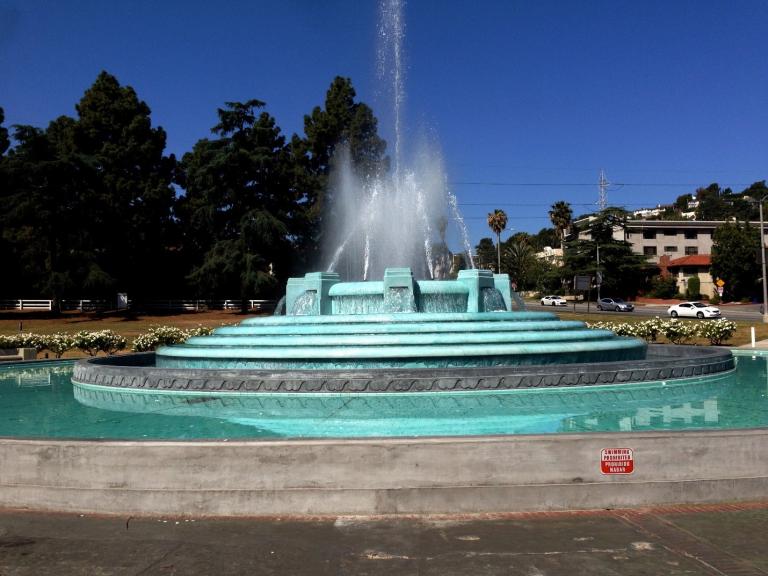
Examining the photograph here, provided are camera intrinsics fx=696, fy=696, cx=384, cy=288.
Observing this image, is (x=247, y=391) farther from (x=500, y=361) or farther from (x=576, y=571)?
(x=576, y=571)

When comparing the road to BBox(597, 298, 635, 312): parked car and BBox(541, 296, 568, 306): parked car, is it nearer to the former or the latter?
BBox(597, 298, 635, 312): parked car

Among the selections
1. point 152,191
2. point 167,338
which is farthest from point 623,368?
point 152,191

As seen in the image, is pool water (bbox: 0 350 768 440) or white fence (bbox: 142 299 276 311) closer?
pool water (bbox: 0 350 768 440)

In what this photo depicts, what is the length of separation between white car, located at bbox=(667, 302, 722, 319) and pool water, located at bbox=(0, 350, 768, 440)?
136ft

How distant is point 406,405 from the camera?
427 inches

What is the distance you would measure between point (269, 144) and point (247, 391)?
54345 mm

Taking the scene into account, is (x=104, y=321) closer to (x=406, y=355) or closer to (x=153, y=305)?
(x=153, y=305)

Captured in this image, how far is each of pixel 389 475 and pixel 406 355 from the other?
6627 mm

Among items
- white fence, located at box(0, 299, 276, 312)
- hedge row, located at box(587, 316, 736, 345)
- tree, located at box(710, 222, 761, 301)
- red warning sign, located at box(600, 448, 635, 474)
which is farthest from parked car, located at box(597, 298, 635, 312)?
red warning sign, located at box(600, 448, 635, 474)

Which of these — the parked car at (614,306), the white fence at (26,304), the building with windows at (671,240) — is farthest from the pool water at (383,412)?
the building with windows at (671,240)

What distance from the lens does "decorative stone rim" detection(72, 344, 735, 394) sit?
37.4ft

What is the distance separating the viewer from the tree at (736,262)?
73.8 metres

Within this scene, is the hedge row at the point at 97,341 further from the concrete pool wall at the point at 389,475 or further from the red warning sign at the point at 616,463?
the red warning sign at the point at 616,463

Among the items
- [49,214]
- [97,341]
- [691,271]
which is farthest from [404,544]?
[691,271]
